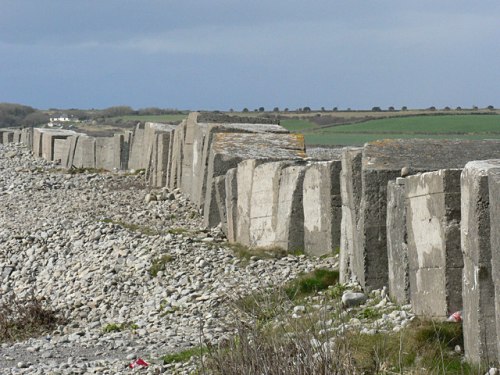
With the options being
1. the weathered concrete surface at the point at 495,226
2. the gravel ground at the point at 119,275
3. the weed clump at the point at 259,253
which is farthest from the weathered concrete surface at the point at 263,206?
the weathered concrete surface at the point at 495,226

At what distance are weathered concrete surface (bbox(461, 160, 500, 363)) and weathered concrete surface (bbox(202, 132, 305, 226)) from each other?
9.98m

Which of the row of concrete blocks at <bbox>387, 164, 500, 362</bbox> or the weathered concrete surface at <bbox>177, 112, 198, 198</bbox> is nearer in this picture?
the row of concrete blocks at <bbox>387, 164, 500, 362</bbox>

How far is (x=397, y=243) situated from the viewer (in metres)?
10.7

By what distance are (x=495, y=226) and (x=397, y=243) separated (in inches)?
130

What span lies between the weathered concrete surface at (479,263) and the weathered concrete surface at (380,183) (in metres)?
3.10

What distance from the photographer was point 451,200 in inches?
368

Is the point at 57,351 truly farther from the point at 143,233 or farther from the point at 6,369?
the point at 143,233

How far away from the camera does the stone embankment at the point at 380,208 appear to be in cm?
798

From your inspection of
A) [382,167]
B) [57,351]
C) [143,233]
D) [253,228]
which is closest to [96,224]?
[143,233]

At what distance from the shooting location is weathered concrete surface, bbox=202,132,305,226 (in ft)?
60.6

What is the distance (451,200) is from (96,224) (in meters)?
10.4

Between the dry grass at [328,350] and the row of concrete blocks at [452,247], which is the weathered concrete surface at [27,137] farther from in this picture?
the dry grass at [328,350]

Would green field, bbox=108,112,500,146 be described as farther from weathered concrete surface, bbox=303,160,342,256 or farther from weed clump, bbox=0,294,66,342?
weed clump, bbox=0,294,66,342

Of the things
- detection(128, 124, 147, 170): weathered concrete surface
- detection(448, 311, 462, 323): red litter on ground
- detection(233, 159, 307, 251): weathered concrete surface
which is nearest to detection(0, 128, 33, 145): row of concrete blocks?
detection(128, 124, 147, 170): weathered concrete surface
